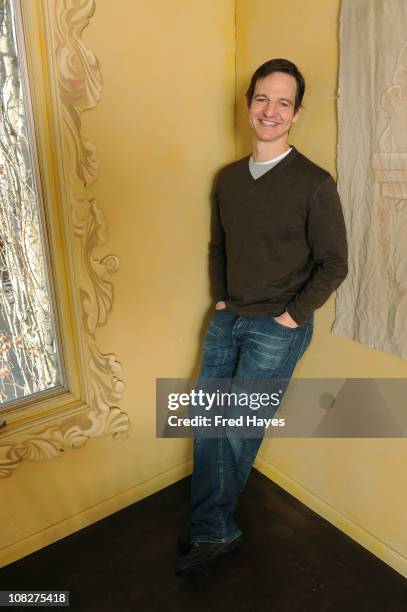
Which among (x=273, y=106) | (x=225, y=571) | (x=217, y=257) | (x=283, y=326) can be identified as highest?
(x=273, y=106)

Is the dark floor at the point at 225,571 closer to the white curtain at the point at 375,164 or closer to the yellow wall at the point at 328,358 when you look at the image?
the yellow wall at the point at 328,358

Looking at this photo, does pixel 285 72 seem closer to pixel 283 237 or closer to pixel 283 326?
pixel 283 237

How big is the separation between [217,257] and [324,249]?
456 millimetres

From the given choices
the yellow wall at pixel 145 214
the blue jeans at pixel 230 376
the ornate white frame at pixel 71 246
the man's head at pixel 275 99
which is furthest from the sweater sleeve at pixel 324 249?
the ornate white frame at pixel 71 246

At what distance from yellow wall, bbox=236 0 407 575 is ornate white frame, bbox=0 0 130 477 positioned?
60 centimetres

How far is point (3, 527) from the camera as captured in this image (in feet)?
4.85

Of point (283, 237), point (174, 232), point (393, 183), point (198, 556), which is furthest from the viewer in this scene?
point (174, 232)

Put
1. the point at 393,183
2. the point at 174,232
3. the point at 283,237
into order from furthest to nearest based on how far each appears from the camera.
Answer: the point at 174,232
the point at 283,237
the point at 393,183

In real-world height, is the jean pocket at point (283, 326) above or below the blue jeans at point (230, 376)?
Answer: above

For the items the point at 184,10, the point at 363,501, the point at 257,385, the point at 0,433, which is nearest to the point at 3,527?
the point at 0,433

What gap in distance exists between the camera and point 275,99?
1287 millimetres

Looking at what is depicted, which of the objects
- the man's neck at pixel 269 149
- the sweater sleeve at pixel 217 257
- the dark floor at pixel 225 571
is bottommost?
the dark floor at pixel 225 571

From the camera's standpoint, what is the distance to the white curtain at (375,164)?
1166 millimetres

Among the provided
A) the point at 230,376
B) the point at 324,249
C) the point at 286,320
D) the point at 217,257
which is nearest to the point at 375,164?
the point at 324,249
